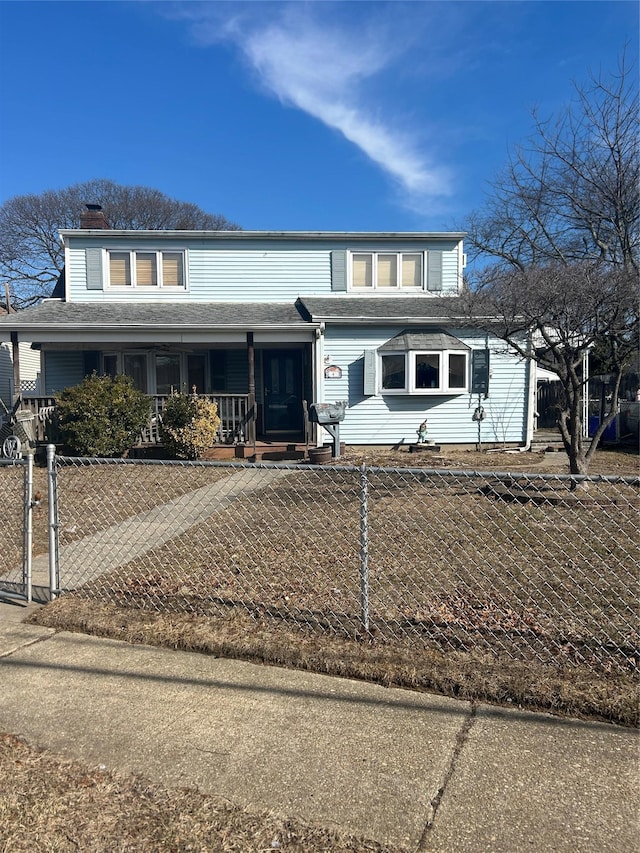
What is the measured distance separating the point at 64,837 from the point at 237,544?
382 cm

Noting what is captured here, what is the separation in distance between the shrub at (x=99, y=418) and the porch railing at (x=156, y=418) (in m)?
0.66

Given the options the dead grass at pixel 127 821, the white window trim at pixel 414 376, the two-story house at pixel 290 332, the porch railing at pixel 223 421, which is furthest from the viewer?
the white window trim at pixel 414 376

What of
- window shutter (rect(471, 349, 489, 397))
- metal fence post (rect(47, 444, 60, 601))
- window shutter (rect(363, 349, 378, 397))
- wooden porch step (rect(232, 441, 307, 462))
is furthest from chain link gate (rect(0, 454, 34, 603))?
window shutter (rect(471, 349, 489, 397))

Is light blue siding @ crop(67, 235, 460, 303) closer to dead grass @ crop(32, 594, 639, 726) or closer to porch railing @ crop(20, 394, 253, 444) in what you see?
porch railing @ crop(20, 394, 253, 444)

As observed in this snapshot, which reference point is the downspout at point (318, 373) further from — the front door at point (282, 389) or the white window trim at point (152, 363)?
the white window trim at point (152, 363)

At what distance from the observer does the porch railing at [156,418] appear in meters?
12.4

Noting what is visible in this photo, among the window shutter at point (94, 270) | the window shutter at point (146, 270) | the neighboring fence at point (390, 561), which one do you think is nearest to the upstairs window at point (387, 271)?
the window shutter at point (146, 270)

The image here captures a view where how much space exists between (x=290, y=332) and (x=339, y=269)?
3445 millimetres

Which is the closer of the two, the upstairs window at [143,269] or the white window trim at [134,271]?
the white window trim at [134,271]

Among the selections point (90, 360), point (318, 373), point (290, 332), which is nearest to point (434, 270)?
point (318, 373)

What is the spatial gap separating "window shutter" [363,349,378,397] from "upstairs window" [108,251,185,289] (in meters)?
5.73

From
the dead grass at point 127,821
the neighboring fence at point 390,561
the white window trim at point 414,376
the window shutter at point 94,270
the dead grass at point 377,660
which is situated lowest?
the dead grass at point 127,821

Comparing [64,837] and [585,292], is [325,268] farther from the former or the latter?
[64,837]

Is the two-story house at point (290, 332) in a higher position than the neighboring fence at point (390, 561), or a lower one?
higher
